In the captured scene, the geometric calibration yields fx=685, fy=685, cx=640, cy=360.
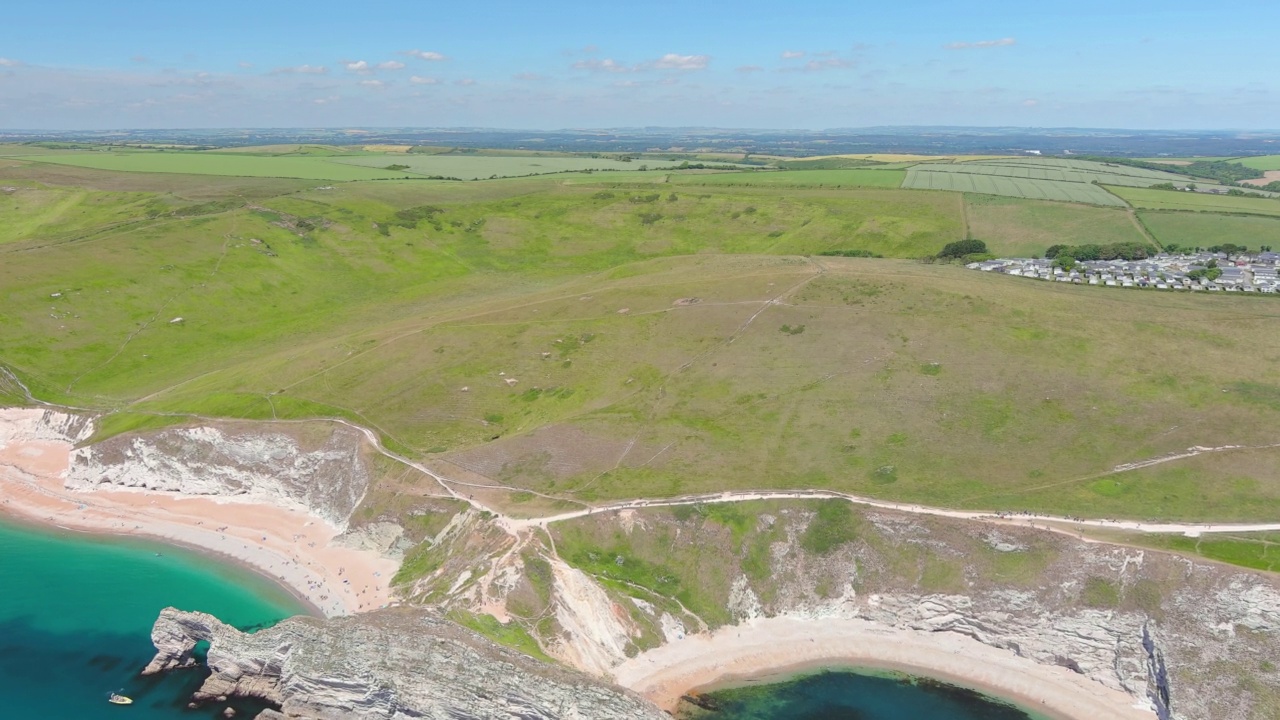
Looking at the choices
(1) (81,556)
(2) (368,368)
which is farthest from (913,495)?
(1) (81,556)

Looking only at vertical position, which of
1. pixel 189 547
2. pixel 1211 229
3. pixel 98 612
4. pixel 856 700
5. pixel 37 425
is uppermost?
pixel 1211 229

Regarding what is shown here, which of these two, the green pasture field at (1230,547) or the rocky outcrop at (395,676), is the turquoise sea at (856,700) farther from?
the green pasture field at (1230,547)

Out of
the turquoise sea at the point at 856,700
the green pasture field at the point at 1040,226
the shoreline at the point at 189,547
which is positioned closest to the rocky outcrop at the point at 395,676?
the turquoise sea at the point at 856,700

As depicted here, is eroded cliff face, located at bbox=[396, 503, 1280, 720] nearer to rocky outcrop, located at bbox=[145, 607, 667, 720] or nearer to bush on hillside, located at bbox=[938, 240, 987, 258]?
rocky outcrop, located at bbox=[145, 607, 667, 720]

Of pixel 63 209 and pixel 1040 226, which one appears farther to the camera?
pixel 63 209

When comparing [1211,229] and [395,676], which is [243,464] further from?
[1211,229]

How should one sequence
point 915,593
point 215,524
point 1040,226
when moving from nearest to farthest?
point 915,593, point 215,524, point 1040,226

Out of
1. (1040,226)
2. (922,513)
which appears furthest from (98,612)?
(1040,226)

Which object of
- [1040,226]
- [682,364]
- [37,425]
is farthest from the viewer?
[1040,226]
